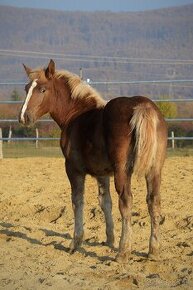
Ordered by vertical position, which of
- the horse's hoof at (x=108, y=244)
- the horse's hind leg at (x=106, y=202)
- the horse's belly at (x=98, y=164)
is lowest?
the horse's hoof at (x=108, y=244)

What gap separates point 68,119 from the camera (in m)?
6.73

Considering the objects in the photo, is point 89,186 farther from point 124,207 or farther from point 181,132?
point 181,132

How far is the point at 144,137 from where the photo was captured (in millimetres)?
5527

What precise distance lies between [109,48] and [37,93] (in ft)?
497

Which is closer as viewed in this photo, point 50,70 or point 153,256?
point 153,256

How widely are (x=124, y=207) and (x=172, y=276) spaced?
2.86 ft

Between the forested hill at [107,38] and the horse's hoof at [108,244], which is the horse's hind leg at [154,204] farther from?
the forested hill at [107,38]

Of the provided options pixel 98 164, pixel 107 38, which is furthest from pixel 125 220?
pixel 107 38

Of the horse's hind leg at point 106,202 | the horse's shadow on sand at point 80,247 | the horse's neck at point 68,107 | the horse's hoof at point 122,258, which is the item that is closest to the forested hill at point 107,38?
the horse's shadow on sand at point 80,247

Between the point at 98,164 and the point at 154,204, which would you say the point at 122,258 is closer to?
the point at 154,204

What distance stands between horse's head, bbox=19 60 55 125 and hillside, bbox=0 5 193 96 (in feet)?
267

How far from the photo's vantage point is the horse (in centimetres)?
563

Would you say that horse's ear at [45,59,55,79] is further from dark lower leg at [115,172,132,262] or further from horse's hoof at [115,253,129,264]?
horse's hoof at [115,253,129,264]

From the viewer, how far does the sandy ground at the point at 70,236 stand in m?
5.27
